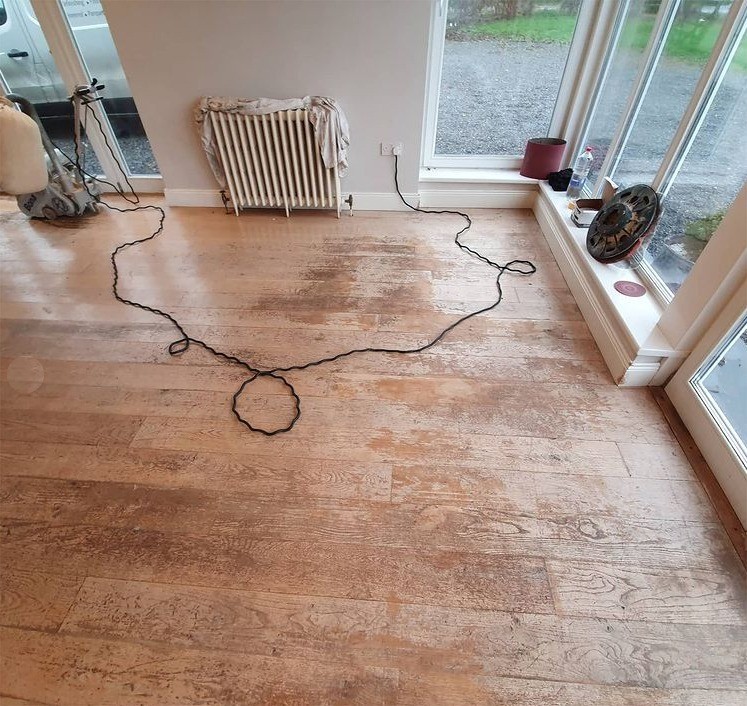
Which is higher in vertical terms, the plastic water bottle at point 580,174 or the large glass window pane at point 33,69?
the large glass window pane at point 33,69

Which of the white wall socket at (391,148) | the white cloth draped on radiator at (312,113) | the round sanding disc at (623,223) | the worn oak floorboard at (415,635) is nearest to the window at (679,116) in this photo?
the round sanding disc at (623,223)

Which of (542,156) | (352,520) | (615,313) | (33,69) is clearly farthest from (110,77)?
(615,313)

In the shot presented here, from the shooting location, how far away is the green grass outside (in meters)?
1.68

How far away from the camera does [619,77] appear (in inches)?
93.4

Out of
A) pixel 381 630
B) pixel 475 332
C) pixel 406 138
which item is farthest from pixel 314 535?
pixel 406 138

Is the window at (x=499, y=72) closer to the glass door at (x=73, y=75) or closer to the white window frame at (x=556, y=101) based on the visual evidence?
the white window frame at (x=556, y=101)

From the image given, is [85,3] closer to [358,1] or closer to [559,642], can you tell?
[358,1]

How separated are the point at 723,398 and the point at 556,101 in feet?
7.11

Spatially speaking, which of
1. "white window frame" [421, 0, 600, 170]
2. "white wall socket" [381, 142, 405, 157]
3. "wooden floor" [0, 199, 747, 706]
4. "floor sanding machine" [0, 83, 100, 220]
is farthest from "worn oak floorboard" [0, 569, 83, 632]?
"white window frame" [421, 0, 600, 170]

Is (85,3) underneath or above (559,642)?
above

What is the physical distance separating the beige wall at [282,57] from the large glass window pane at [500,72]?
34cm

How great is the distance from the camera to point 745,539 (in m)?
1.28

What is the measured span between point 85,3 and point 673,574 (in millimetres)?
4030

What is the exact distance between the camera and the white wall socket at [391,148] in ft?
9.10
